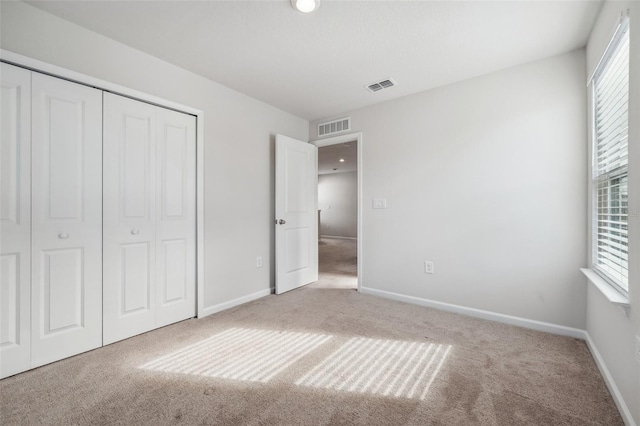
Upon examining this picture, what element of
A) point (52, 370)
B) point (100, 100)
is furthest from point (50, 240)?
point (100, 100)

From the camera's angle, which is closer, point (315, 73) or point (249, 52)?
point (249, 52)

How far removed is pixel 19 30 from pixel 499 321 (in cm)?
426

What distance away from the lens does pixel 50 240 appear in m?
1.86

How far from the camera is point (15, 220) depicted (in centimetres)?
172

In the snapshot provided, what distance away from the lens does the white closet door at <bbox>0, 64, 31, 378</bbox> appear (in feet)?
5.52

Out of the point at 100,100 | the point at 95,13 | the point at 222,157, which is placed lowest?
the point at 222,157

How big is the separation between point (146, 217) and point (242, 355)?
140 centimetres

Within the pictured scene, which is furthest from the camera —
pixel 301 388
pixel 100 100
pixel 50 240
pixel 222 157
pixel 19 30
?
pixel 222 157

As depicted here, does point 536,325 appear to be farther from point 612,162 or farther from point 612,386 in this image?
point 612,162

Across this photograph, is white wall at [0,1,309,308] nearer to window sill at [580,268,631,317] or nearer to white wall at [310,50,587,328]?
white wall at [310,50,587,328]

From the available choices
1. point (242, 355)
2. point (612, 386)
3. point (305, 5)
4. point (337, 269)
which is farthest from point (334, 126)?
point (612, 386)

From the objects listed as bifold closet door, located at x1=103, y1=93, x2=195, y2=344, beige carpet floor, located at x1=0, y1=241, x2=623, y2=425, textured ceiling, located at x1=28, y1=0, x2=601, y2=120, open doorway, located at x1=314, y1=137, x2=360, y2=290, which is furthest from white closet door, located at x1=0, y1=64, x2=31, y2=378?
open doorway, located at x1=314, y1=137, x2=360, y2=290

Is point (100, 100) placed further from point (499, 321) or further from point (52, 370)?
point (499, 321)

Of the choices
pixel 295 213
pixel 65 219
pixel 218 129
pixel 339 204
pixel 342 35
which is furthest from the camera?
pixel 339 204
